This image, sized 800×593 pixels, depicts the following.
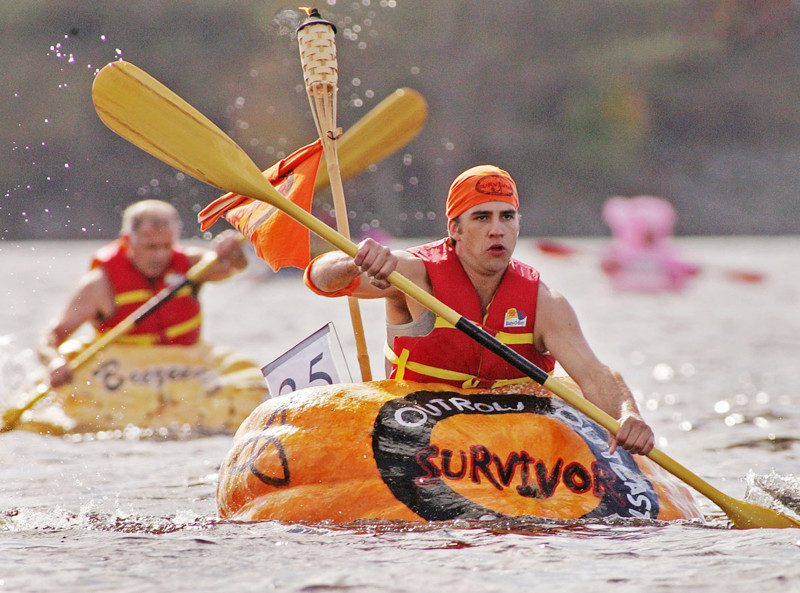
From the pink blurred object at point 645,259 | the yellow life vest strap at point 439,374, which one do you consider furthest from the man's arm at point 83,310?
the pink blurred object at point 645,259

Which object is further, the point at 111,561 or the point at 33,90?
the point at 33,90

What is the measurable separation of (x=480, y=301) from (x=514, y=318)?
0.51 feet

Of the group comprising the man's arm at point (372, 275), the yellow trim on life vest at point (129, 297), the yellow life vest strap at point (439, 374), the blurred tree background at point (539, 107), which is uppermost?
the blurred tree background at point (539, 107)

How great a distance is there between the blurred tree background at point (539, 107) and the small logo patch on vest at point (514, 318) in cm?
2287

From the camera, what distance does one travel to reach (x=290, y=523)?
12.6 ft

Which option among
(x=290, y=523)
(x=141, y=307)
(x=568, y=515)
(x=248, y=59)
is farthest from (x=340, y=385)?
(x=248, y=59)

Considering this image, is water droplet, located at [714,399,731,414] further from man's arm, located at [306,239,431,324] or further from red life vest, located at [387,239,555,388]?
man's arm, located at [306,239,431,324]

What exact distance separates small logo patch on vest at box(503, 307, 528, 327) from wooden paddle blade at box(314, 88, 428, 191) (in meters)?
1.68

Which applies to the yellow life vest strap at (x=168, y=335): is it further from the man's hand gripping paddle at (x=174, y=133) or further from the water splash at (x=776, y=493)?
the water splash at (x=776, y=493)

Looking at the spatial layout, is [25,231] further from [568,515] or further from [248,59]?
[568,515]

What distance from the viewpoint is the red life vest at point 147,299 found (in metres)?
7.55

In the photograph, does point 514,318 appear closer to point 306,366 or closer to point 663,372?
point 306,366

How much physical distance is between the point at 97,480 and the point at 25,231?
27334 mm

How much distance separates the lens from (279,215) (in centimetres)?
468
